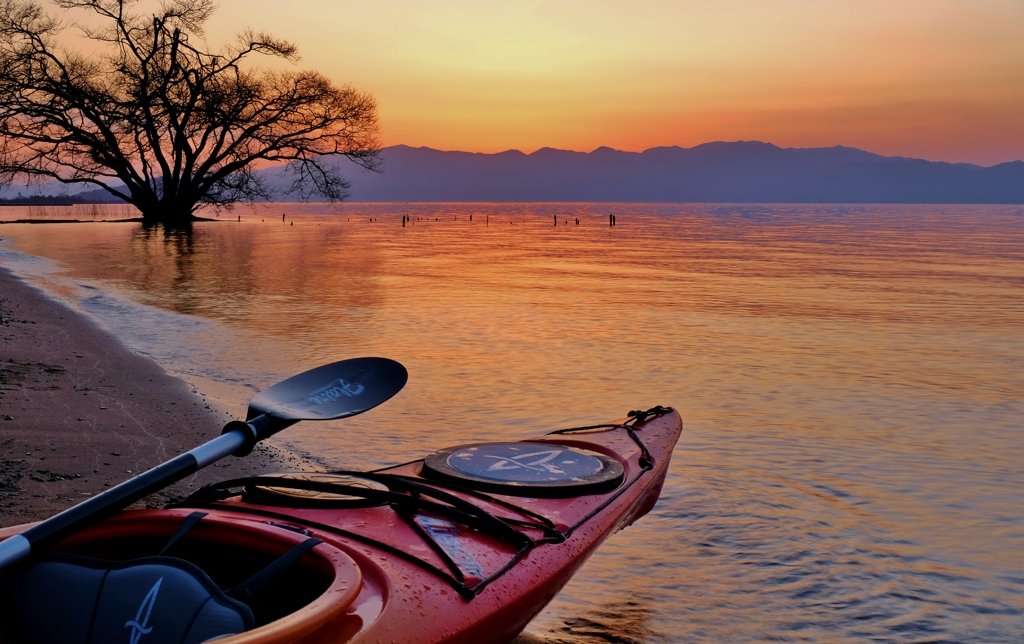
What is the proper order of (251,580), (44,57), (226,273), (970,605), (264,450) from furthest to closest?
(44,57)
(226,273)
(264,450)
(970,605)
(251,580)

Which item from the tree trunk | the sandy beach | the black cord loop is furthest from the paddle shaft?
the tree trunk

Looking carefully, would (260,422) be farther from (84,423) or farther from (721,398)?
(721,398)

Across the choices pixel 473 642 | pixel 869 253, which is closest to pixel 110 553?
pixel 473 642

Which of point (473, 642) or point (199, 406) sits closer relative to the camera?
point (473, 642)

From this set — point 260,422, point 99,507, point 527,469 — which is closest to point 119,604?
point 99,507

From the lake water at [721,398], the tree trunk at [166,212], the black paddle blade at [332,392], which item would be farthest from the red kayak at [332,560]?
the tree trunk at [166,212]

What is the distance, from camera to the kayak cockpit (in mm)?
1801

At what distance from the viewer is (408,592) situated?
7.09 ft

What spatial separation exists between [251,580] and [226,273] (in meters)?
18.0

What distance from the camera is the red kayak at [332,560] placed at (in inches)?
73.0

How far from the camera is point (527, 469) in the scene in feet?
11.0

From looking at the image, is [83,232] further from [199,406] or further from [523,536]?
[523,536]

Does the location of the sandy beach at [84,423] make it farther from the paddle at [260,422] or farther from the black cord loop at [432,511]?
the black cord loop at [432,511]

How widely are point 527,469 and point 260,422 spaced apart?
3.76 feet
